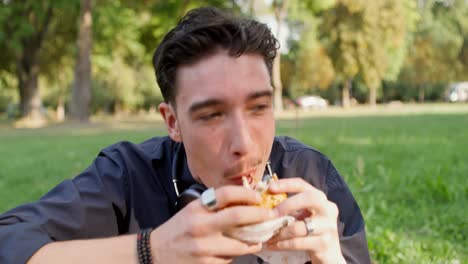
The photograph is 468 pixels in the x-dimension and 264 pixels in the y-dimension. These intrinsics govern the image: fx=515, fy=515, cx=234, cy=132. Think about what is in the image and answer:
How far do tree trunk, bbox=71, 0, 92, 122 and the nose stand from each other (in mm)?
22190

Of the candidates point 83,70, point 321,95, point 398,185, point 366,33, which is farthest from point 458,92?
point 398,185

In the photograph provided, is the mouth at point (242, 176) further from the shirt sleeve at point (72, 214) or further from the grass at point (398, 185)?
the grass at point (398, 185)

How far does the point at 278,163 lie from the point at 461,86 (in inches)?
2776

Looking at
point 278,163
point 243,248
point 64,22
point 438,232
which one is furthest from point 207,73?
point 64,22

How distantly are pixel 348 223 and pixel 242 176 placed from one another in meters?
0.63

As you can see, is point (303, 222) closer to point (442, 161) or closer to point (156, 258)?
point (156, 258)

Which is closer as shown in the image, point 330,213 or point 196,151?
point 330,213

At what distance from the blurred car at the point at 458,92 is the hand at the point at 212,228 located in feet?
223

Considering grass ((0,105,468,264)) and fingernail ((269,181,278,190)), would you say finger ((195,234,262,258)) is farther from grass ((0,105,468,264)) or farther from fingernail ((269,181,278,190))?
grass ((0,105,468,264))

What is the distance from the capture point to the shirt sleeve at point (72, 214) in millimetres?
1915

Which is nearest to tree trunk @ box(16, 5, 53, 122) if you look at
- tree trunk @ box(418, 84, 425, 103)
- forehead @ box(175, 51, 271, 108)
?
forehead @ box(175, 51, 271, 108)

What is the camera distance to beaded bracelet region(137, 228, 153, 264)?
1.65 meters

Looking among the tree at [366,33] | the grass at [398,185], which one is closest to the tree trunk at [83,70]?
the grass at [398,185]

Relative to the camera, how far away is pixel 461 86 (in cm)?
6638
